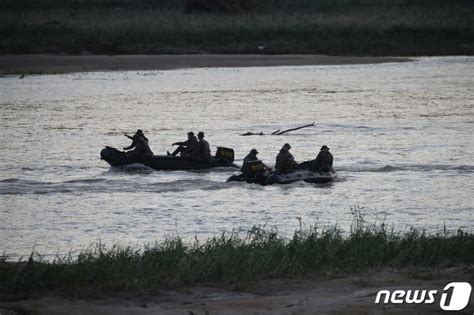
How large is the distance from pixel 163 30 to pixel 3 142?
112 ft

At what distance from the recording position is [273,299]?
46.0ft

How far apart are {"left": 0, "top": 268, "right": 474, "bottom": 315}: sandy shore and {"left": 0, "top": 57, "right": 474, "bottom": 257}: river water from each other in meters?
6.12

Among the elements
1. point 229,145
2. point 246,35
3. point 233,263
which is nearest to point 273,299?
point 233,263

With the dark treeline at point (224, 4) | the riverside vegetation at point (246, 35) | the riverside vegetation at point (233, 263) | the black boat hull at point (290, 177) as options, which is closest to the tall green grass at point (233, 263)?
the riverside vegetation at point (233, 263)

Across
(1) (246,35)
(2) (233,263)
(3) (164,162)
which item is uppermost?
(1) (246,35)

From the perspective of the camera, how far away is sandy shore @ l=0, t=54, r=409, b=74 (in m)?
64.0

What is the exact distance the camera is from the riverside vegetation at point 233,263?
591 inches

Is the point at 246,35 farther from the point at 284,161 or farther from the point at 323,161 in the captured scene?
the point at 284,161

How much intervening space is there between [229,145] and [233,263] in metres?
22.3

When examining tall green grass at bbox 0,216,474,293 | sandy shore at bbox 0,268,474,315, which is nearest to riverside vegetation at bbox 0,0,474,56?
tall green grass at bbox 0,216,474,293

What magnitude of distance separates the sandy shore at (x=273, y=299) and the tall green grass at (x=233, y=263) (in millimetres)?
408

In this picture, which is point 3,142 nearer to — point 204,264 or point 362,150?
point 362,150

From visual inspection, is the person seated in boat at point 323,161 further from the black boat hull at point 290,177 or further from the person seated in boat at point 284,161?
the person seated in boat at point 284,161

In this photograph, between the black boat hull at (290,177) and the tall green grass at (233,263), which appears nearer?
the tall green grass at (233,263)
